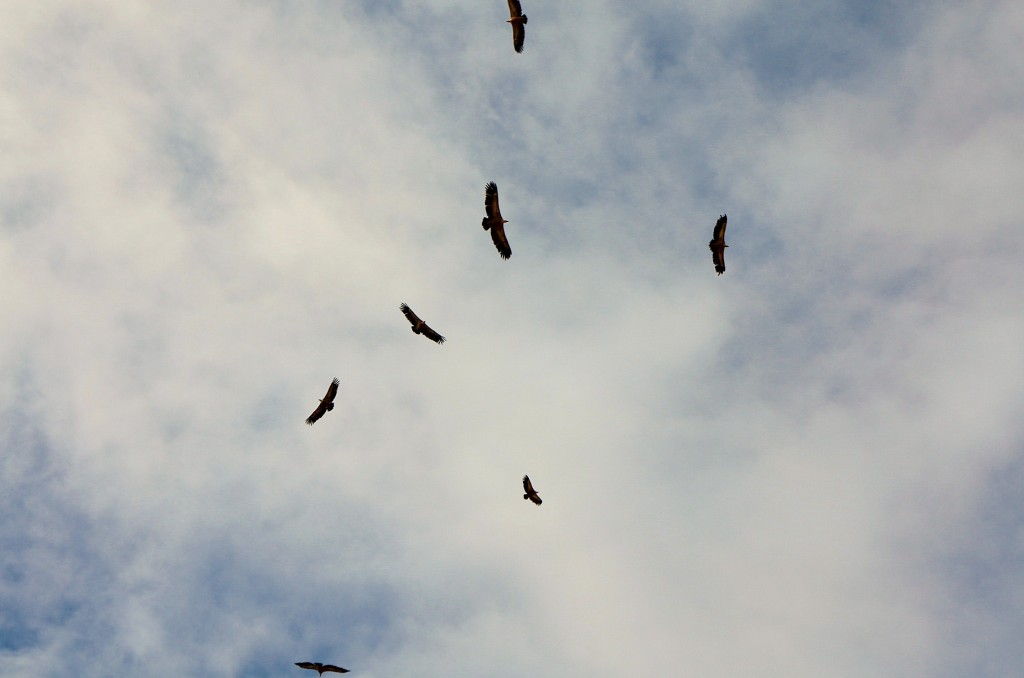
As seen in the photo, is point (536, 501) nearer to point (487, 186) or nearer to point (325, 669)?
point (325, 669)

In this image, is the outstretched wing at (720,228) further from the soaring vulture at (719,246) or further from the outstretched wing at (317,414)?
the outstretched wing at (317,414)

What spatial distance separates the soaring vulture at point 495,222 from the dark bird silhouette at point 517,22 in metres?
0.41

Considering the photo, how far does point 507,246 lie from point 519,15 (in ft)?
43.9

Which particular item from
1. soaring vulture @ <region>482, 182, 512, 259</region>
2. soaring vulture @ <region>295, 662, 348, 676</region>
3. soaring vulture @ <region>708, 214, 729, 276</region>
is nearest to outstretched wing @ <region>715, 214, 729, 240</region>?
soaring vulture @ <region>708, 214, 729, 276</region>

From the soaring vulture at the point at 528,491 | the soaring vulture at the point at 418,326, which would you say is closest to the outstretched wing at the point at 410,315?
the soaring vulture at the point at 418,326

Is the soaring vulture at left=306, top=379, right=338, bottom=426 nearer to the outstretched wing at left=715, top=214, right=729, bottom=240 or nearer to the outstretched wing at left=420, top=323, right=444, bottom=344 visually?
the outstretched wing at left=420, top=323, right=444, bottom=344

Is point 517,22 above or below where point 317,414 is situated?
above

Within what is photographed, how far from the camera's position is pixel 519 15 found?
47312 mm

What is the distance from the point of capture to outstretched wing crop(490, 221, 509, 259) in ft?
158

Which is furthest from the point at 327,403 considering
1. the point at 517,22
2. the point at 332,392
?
the point at 517,22

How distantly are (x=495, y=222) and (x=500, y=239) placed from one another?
1281 millimetres

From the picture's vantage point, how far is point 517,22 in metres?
47.4

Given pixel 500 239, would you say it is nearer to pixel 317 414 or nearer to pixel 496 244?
pixel 496 244

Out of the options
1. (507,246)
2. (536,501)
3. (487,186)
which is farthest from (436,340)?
(536,501)
